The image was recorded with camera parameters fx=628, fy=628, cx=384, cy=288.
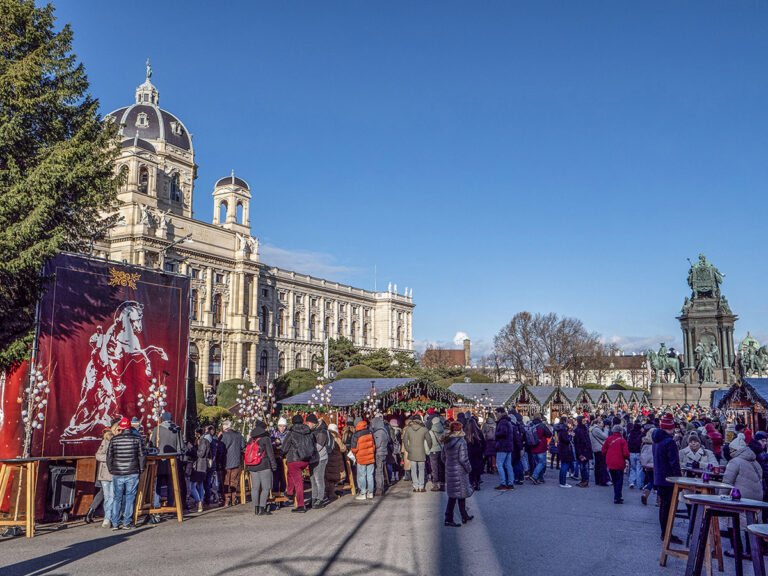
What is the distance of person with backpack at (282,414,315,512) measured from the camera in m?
11.0

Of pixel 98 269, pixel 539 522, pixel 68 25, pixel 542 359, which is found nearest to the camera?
pixel 539 522

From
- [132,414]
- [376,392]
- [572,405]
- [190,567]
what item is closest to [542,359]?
[572,405]

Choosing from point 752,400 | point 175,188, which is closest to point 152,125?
point 175,188

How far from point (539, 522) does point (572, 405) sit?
27.2 m

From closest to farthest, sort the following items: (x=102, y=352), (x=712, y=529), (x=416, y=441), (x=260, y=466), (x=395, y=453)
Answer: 1. (x=712, y=529)
2. (x=260, y=466)
3. (x=102, y=352)
4. (x=416, y=441)
5. (x=395, y=453)

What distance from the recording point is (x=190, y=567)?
23.4 ft

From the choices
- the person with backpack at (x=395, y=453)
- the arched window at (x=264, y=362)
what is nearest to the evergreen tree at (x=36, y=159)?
the person with backpack at (x=395, y=453)

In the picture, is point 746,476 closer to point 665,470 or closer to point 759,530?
point 665,470

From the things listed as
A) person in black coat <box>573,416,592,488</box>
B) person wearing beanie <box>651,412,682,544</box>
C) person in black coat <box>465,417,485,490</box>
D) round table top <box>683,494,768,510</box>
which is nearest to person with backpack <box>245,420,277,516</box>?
person in black coat <box>465,417,485,490</box>

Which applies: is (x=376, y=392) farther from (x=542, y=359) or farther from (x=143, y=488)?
(x=542, y=359)

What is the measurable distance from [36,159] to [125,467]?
6.68 m

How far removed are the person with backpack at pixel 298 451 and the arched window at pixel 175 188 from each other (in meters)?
54.4

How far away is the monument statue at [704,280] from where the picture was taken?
127ft

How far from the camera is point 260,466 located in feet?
35.0
